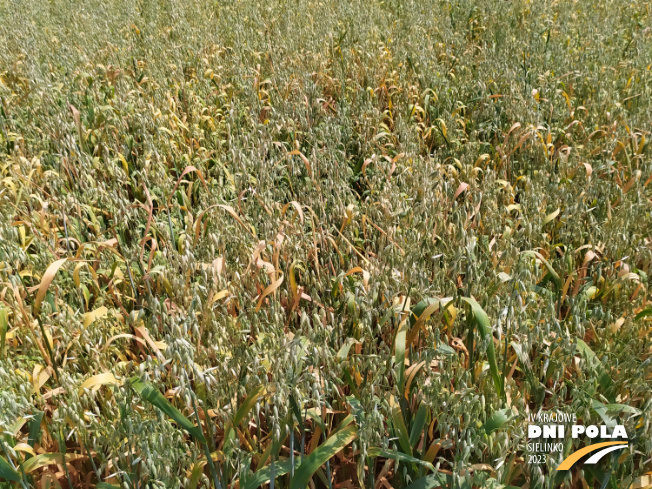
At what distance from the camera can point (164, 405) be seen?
1271 mm

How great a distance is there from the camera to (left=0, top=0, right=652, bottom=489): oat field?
4.30 ft

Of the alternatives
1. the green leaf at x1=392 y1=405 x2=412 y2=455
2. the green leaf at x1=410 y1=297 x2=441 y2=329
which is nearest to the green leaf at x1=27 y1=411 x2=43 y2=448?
the green leaf at x1=392 y1=405 x2=412 y2=455

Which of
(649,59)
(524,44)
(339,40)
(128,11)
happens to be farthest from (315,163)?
(128,11)

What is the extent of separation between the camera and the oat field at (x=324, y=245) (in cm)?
131

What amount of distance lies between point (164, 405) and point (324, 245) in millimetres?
1095

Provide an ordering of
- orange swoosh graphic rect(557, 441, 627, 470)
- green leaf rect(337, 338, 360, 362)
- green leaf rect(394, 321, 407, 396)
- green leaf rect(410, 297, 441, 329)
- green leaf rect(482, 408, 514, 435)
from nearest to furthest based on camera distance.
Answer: orange swoosh graphic rect(557, 441, 627, 470), green leaf rect(482, 408, 514, 435), green leaf rect(394, 321, 407, 396), green leaf rect(337, 338, 360, 362), green leaf rect(410, 297, 441, 329)

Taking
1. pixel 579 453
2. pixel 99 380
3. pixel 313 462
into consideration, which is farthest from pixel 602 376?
pixel 99 380

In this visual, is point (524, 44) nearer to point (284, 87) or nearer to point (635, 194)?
point (284, 87)

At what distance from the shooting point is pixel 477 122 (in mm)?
3395

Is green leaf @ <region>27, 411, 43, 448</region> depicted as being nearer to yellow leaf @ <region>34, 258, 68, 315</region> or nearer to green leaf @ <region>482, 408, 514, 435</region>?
yellow leaf @ <region>34, 258, 68, 315</region>

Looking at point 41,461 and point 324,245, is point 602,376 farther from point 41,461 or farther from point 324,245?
point 41,461

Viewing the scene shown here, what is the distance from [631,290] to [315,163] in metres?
1.46

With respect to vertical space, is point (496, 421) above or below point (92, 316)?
below

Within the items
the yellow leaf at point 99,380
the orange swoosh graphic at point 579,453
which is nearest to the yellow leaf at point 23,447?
the yellow leaf at point 99,380
